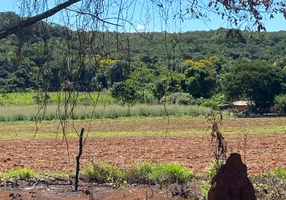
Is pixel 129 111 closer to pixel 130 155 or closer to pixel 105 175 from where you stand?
pixel 130 155

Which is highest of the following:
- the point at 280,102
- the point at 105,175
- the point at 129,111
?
the point at 105,175

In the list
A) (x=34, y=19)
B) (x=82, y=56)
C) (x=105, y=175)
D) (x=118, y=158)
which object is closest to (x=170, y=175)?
(x=105, y=175)

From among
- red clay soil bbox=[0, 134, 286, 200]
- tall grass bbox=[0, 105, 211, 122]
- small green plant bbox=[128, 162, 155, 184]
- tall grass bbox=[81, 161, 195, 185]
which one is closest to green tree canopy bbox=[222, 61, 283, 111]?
tall grass bbox=[0, 105, 211, 122]

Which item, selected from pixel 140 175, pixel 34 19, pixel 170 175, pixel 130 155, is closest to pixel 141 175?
pixel 140 175

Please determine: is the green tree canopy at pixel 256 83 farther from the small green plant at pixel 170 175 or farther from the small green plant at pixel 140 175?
the small green plant at pixel 170 175

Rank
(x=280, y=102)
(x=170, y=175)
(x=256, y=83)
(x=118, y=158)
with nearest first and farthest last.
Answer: (x=170, y=175), (x=118, y=158), (x=280, y=102), (x=256, y=83)

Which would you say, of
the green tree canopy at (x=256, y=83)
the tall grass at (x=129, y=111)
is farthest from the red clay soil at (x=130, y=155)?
the green tree canopy at (x=256, y=83)

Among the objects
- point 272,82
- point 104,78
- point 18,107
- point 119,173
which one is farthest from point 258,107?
point 104,78

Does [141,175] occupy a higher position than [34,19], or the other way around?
[34,19]

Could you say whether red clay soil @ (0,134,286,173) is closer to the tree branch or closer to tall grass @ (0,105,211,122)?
the tree branch

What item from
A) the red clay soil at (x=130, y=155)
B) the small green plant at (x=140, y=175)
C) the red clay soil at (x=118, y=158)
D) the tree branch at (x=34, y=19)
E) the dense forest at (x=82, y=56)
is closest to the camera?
the tree branch at (x=34, y=19)

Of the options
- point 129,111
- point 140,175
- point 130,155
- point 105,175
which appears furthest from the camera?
point 129,111

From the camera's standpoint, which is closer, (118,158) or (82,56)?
(82,56)

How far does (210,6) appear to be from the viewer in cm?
420
